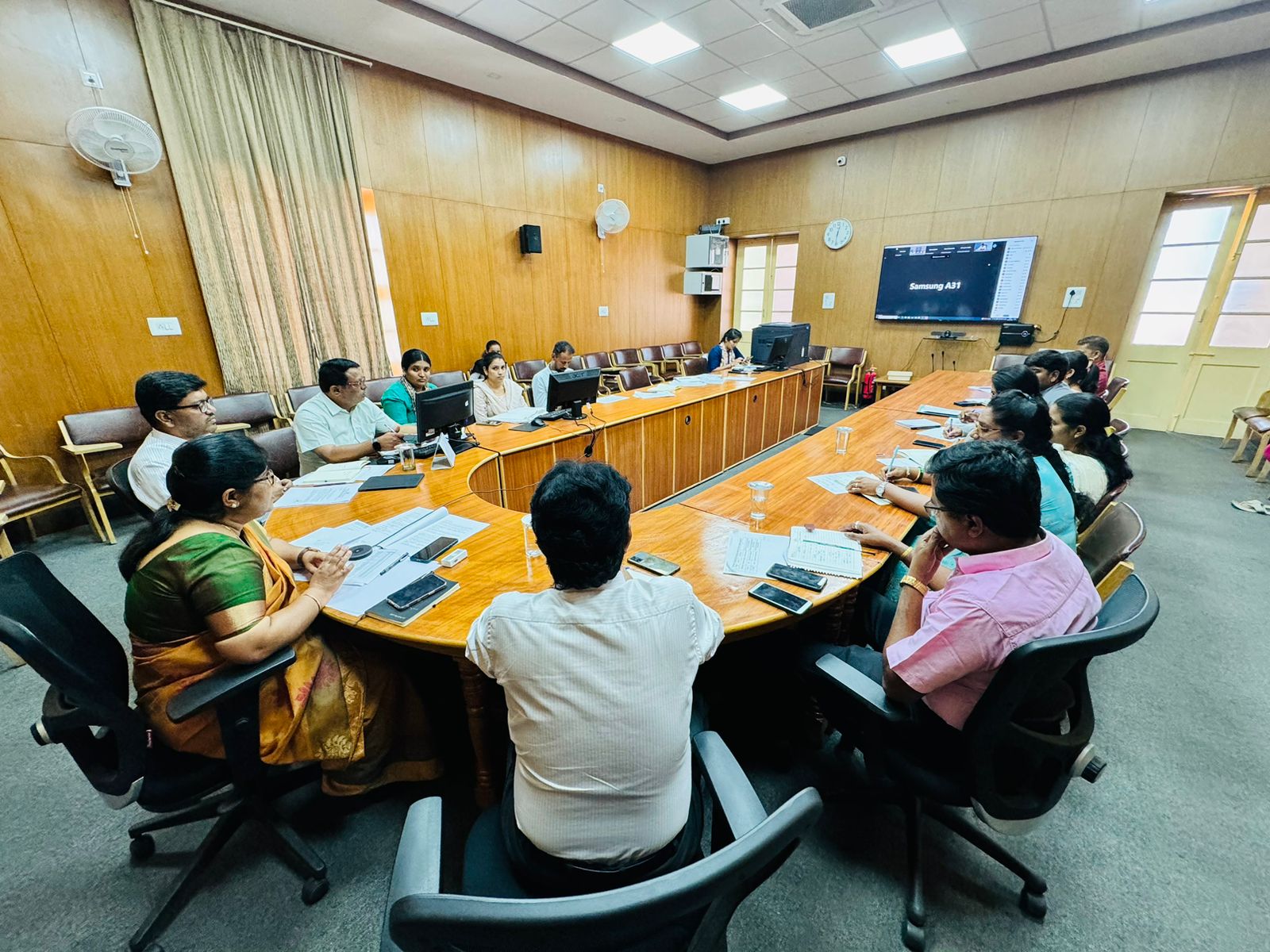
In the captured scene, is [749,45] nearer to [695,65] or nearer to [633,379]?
[695,65]

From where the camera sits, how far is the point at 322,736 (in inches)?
51.9

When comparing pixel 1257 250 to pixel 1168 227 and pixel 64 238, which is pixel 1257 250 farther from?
pixel 64 238

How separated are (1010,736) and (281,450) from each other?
3.94m

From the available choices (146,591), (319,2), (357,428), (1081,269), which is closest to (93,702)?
(146,591)

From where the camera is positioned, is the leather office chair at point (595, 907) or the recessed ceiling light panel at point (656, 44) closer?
the leather office chair at point (595, 907)

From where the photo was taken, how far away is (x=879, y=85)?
5.09m

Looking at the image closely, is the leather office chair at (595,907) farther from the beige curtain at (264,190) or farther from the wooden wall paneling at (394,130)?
the wooden wall paneling at (394,130)

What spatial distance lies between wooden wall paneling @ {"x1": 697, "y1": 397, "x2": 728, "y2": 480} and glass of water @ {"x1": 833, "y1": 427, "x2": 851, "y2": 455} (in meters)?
1.42

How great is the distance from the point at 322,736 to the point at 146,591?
0.54m

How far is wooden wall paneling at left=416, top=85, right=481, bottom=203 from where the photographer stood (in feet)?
15.9

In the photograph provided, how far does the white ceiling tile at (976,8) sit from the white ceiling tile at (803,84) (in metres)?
1.23

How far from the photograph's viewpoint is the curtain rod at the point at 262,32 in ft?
11.1

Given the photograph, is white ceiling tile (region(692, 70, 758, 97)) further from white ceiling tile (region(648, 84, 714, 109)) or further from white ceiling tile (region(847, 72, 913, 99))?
white ceiling tile (region(847, 72, 913, 99))

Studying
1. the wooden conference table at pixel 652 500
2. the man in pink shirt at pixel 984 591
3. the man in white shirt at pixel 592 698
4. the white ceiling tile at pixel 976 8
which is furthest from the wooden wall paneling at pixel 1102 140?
the man in white shirt at pixel 592 698
